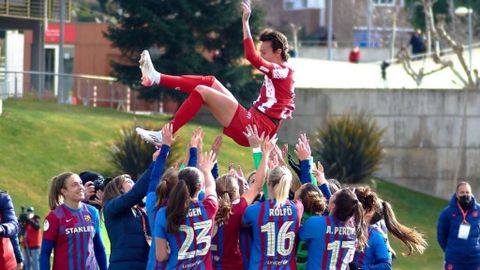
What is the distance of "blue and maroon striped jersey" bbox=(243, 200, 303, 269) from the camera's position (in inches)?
413

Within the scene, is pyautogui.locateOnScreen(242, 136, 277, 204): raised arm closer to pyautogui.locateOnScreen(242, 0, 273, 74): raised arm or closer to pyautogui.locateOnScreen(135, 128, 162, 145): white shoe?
pyautogui.locateOnScreen(242, 0, 273, 74): raised arm

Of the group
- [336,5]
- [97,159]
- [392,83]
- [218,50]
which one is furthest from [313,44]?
[97,159]

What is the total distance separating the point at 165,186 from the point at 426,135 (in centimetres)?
2667

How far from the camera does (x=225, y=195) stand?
10742 millimetres

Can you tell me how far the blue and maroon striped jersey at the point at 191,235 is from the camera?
32.8ft

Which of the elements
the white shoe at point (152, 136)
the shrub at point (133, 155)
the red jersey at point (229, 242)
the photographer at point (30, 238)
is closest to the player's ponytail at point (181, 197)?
the red jersey at point (229, 242)

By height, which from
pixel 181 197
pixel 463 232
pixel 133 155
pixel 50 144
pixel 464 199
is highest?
pixel 181 197

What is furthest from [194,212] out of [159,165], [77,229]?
[77,229]

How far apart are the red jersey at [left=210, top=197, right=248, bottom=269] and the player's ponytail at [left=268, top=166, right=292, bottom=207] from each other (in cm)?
27

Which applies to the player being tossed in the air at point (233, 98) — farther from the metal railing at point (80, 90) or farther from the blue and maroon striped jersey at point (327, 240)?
the metal railing at point (80, 90)

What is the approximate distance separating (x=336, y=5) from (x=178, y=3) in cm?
4224

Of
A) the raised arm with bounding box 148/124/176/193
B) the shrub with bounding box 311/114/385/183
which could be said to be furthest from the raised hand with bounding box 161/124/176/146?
the shrub with bounding box 311/114/385/183

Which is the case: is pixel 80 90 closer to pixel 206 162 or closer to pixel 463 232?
pixel 463 232

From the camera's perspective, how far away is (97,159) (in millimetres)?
30359
